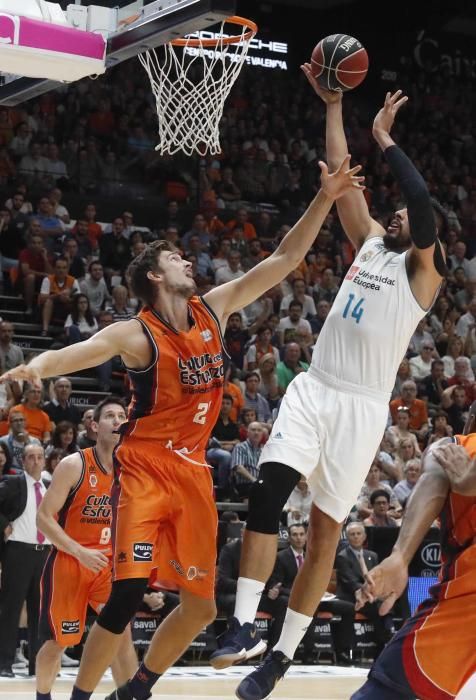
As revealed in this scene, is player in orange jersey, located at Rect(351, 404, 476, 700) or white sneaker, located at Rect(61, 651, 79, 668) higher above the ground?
player in orange jersey, located at Rect(351, 404, 476, 700)

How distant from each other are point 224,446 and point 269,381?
148cm

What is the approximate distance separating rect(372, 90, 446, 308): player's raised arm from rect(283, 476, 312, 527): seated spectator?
6.62m

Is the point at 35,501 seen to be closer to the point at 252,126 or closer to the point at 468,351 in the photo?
the point at 468,351

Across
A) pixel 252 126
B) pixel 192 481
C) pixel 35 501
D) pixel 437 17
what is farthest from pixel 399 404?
pixel 437 17

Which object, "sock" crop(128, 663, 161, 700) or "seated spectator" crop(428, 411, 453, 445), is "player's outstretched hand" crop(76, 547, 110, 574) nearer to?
"sock" crop(128, 663, 161, 700)

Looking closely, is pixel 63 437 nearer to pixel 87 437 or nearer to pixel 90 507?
pixel 87 437

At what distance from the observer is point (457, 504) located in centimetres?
452

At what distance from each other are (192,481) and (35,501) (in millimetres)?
4930

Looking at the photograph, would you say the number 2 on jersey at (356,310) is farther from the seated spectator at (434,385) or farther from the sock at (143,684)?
the seated spectator at (434,385)

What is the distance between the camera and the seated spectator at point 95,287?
14734mm

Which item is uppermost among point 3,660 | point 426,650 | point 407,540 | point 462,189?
point 462,189

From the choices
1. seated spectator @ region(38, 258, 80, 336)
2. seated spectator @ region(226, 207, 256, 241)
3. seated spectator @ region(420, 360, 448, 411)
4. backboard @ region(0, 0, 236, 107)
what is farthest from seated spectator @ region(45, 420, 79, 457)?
seated spectator @ region(226, 207, 256, 241)

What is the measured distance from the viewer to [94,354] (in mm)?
5629

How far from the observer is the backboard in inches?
248
